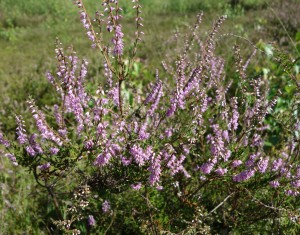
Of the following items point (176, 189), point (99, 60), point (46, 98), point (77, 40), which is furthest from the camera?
point (77, 40)

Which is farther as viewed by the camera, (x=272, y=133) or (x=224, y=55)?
(x=224, y=55)

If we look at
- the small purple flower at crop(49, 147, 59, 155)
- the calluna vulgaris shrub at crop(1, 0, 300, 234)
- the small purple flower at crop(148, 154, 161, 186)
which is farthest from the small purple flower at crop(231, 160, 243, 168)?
the small purple flower at crop(49, 147, 59, 155)

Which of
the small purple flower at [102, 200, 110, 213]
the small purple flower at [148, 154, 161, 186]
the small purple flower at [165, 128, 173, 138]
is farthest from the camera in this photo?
the small purple flower at [102, 200, 110, 213]

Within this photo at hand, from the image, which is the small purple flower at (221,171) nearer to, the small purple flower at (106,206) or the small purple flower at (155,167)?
the small purple flower at (155,167)

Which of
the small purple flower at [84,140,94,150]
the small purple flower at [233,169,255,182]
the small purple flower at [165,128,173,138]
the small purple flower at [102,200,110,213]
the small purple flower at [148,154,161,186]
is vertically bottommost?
the small purple flower at [102,200,110,213]

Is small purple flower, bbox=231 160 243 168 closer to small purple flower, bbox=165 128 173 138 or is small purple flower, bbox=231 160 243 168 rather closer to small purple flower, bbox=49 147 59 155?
small purple flower, bbox=165 128 173 138

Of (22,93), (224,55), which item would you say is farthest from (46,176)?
(224,55)

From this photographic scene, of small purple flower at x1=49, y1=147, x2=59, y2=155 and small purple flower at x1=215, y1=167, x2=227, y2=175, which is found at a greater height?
small purple flower at x1=49, y1=147, x2=59, y2=155

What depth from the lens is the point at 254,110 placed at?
242 cm

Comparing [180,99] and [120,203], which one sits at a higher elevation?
[180,99]

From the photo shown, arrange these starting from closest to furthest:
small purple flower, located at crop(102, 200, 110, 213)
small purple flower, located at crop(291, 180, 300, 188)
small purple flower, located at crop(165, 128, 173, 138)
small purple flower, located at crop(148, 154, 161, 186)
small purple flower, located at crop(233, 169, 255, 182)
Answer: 1. small purple flower, located at crop(148, 154, 161, 186)
2. small purple flower, located at crop(233, 169, 255, 182)
3. small purple flower, located at crop(291, 180, 300, 188)
4. small purple flower, located at crop(165, 128, 173, 138)
5. small purple flower, located at crop(102, 200, 110, 213)

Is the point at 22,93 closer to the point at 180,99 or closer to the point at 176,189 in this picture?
the point at 176,189

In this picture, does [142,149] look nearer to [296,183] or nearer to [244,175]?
[244,175]

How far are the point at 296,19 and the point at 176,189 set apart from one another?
5.96 m
